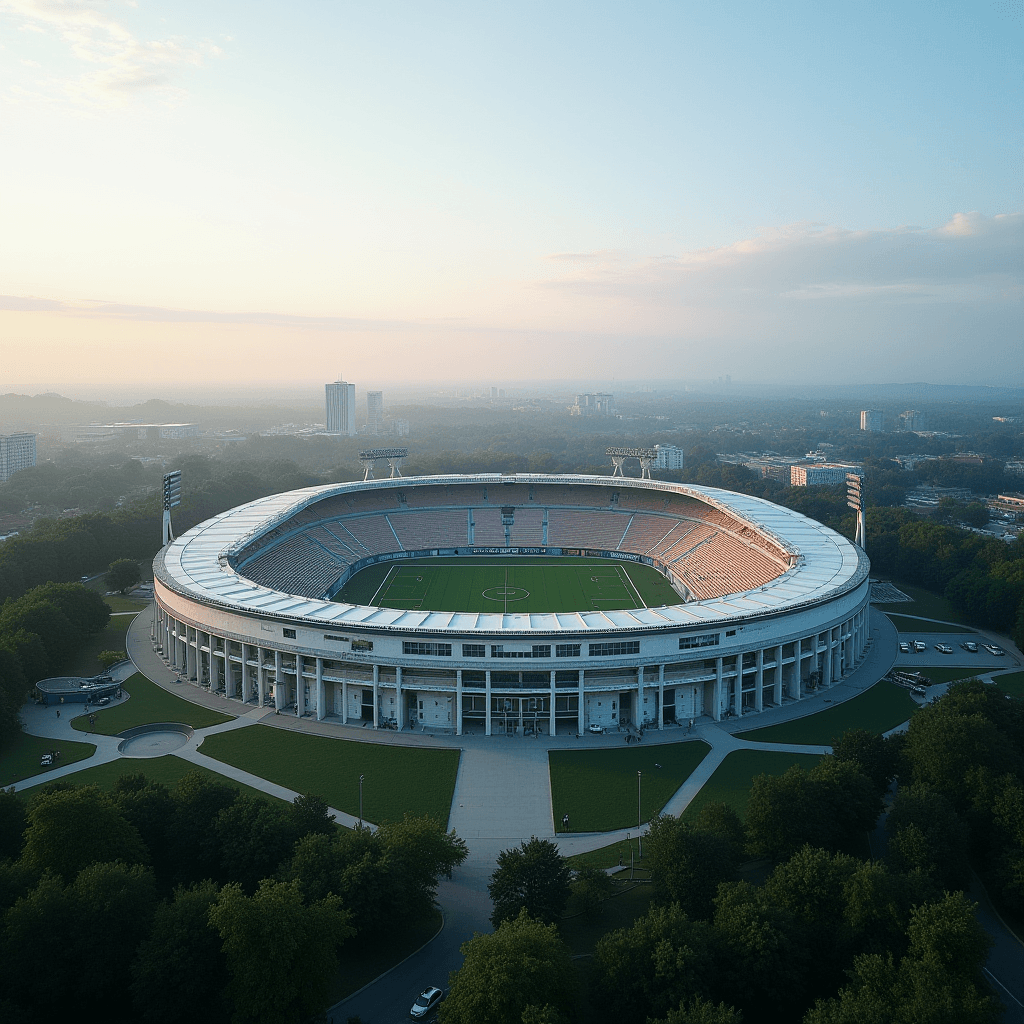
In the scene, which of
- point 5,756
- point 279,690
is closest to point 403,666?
point 279,690

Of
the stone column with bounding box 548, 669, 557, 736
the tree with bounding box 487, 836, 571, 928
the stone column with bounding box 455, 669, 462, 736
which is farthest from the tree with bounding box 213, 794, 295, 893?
the stone column with bounding box 548, 669, 557, 736

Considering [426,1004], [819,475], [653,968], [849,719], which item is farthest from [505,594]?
[819,475]

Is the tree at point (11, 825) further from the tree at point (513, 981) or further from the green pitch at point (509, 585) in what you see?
the green pitch at point (509, 585)

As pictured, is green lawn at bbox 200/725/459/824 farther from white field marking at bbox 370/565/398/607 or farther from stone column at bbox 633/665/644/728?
white field marking at bbox 370/565/398/607

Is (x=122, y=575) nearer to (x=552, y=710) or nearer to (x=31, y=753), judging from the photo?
(x=31, y=753)

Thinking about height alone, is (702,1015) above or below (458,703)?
above

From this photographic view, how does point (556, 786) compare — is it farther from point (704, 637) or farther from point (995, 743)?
point (995, 743)

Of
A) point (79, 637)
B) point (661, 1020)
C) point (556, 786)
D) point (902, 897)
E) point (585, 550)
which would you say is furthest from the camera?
point (585, 550)

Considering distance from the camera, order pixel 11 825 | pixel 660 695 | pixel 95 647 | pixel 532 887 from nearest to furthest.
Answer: pixel 532 887, pixel 11 825, pixel 660 695, pixel 95 647
